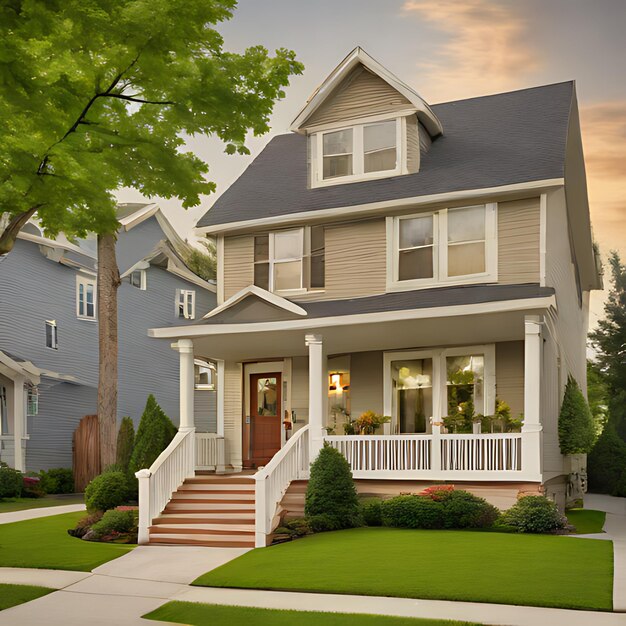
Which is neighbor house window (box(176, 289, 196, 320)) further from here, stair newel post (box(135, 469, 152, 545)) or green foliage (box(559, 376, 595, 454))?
stair newel post (box(135, 469, 152, 545))

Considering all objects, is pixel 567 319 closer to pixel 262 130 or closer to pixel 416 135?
pixel 416 135

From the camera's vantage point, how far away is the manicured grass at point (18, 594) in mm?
12039

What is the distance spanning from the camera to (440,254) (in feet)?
65.0

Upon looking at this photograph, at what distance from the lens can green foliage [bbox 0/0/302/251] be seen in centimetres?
1183

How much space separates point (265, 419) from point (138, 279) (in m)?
15.3

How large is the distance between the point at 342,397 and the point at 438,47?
86.2 ft

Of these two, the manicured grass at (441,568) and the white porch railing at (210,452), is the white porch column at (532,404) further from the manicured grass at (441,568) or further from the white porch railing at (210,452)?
the white porch railing at (210,452)

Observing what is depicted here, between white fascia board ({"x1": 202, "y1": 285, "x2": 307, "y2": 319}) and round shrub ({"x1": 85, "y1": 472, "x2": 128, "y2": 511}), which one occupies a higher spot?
white fascia board ({"x1": 202, "y1": 285, "x2": 307, "y2": 319})

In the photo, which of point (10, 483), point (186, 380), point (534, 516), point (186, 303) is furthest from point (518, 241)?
point (186, 303)

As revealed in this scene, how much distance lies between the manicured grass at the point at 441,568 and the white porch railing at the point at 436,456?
1.89 meters

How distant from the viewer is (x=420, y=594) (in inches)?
457

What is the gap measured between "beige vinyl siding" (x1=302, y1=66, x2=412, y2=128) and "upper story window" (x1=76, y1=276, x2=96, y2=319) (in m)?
15.1

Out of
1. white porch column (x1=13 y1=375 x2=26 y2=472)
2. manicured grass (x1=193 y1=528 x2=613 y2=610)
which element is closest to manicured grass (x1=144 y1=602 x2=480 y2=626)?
manicured grass (x1=193 y1=528 x2=613 y2=610)

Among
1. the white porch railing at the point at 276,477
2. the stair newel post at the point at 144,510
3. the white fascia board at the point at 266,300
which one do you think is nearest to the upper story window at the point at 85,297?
the white fascia board at the point at 266,300
